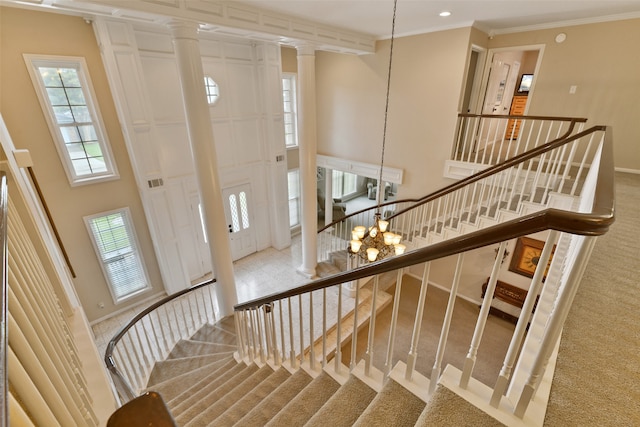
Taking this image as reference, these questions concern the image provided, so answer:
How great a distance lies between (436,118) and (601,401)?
5274mm

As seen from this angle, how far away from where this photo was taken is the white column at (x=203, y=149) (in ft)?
10.9

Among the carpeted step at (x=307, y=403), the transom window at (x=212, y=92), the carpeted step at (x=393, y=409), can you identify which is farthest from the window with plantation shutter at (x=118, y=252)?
the carpeted step at (x=393, y=409)

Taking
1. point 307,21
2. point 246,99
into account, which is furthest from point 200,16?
point 246,99

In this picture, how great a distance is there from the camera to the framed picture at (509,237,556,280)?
508cm

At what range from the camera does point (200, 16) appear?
10.8ft

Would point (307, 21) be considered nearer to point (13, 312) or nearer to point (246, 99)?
point (246, 99)

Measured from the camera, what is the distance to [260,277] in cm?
627

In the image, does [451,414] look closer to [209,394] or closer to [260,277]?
[209,394]

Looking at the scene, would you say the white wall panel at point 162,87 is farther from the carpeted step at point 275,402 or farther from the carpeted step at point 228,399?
the carpeted step at point 275,402

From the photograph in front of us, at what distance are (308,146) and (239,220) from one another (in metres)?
2.86

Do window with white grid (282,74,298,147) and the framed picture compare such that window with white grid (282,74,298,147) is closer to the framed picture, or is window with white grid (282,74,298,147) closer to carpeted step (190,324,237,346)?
carpeted step (190,324,237,346)

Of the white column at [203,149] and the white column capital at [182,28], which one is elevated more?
the white column capital at [182,28]

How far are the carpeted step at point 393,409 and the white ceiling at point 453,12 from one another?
428 centimetres

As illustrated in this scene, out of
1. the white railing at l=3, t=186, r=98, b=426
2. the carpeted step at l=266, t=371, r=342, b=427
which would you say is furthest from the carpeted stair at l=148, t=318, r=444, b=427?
the white railing at l=3, t=186, r=98, b=426
